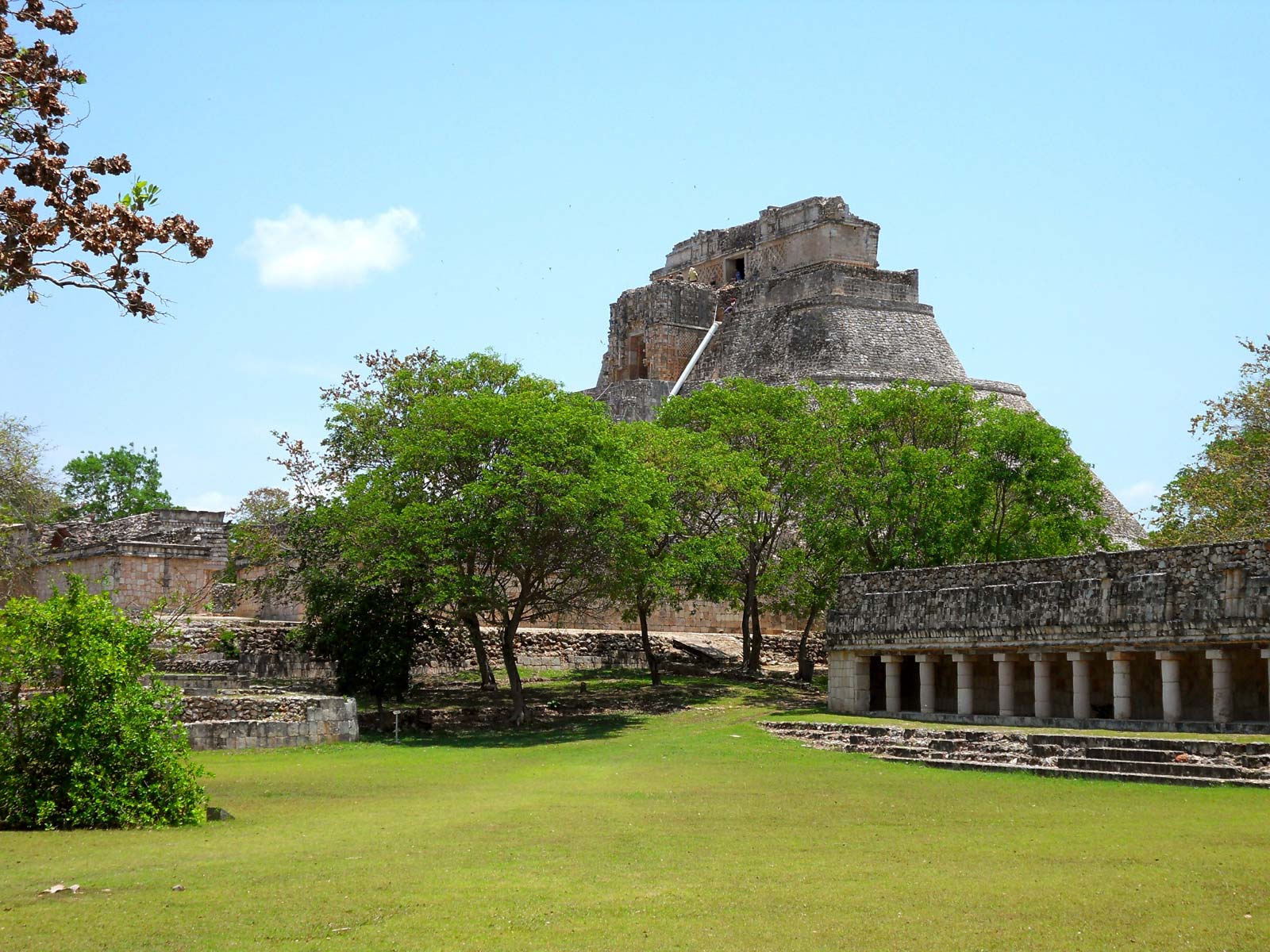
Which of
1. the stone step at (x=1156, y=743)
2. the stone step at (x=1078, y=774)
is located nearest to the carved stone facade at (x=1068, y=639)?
the stone step at (x=1156, y=743)

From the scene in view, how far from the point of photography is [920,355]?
51.6 m

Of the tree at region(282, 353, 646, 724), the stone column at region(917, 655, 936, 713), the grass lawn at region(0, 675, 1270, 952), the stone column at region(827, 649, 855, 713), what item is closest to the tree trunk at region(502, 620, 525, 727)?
the tree at region(282, 353, 646, 724)

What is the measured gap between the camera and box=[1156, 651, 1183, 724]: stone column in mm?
17172

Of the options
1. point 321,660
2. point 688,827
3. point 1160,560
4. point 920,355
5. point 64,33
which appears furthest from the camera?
point 920,355

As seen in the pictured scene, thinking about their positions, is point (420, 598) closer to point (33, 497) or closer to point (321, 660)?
point (321, 660)

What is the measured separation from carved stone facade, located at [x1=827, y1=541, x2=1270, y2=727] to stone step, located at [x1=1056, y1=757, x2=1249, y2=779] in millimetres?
2538

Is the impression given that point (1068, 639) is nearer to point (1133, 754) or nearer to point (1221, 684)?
point (1221, 684)

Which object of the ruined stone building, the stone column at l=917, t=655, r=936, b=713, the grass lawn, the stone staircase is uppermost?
the ruined stone building

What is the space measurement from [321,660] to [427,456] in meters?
5.95

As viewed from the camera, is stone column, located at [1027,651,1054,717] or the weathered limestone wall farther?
stone column, located at [1027,651,1054,717]

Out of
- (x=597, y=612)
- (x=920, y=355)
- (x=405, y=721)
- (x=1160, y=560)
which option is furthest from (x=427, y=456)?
(x=920, y=355)

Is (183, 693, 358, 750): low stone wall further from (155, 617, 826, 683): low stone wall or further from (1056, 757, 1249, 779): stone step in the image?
(1056, 757, 1249, 779): stone step

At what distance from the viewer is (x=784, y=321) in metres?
54.0

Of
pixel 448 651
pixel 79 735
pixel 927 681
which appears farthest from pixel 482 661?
pixel 79 735
